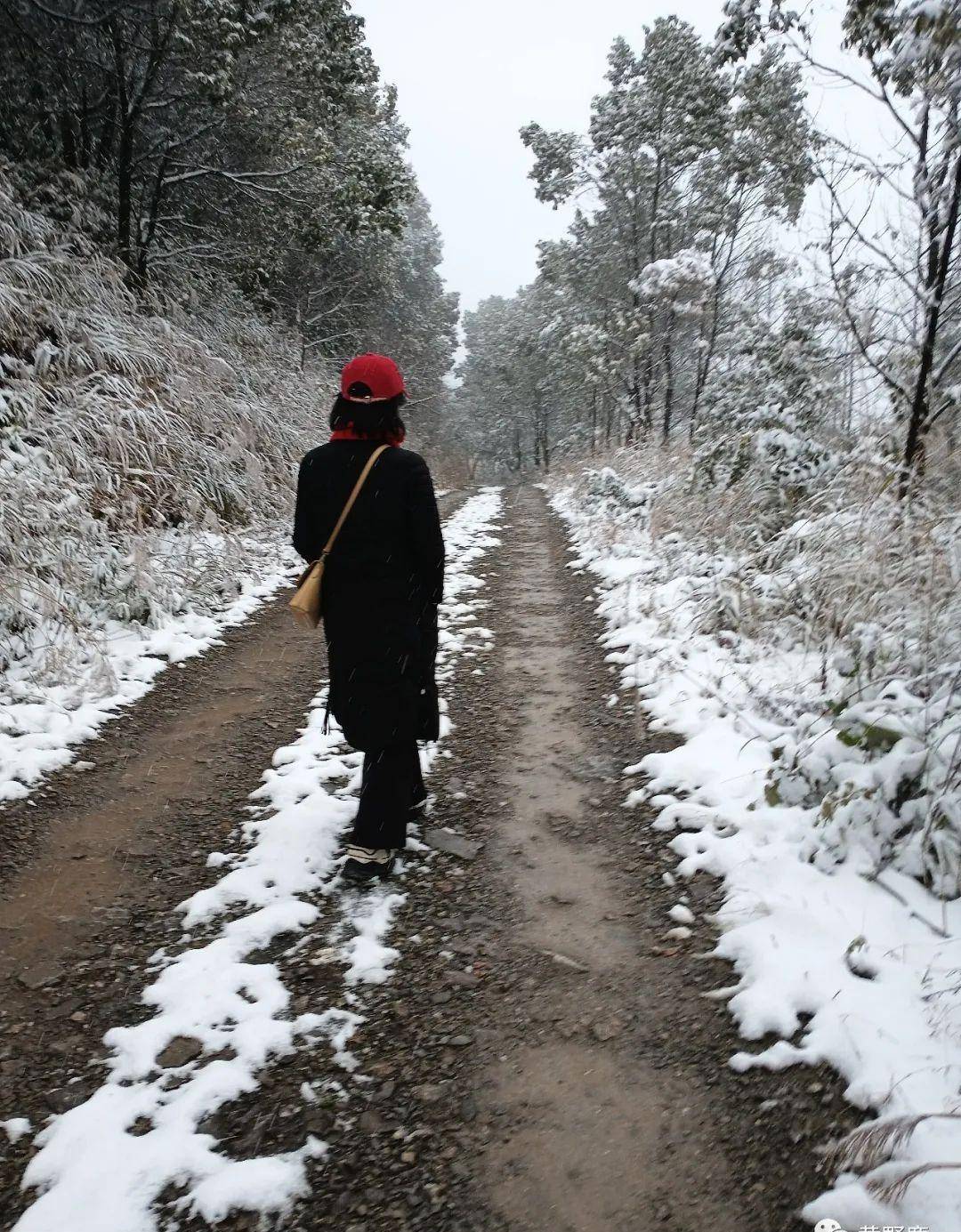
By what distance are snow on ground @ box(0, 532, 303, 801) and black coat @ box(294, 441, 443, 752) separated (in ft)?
6.34

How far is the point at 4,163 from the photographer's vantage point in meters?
7.93

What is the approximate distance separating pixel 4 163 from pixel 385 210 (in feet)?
17.2

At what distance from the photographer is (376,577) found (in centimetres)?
305

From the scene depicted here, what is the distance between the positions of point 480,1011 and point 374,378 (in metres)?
2.31

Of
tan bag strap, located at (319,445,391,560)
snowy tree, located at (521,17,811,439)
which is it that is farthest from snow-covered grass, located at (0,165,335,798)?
snowy tree, located at (521,17,811,439)

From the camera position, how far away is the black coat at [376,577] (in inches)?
117

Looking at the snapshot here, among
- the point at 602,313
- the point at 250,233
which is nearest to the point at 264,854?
the point at 250,233

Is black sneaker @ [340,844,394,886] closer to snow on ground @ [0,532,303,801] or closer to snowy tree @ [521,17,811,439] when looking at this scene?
snow on ground @ [0,532,303,801]

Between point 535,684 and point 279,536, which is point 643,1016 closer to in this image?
point 535,684

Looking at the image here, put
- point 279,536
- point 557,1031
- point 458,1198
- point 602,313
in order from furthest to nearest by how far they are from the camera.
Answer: point 602,313, point 279,536, point 557,1031, point 458,1198

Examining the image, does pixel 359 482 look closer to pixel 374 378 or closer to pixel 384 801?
pixel 374 378

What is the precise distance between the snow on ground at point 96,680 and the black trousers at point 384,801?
1.84m

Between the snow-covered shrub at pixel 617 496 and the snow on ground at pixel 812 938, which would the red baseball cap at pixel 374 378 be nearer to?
the snow on ground at pixel 812 938

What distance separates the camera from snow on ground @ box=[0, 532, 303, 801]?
4.01m
